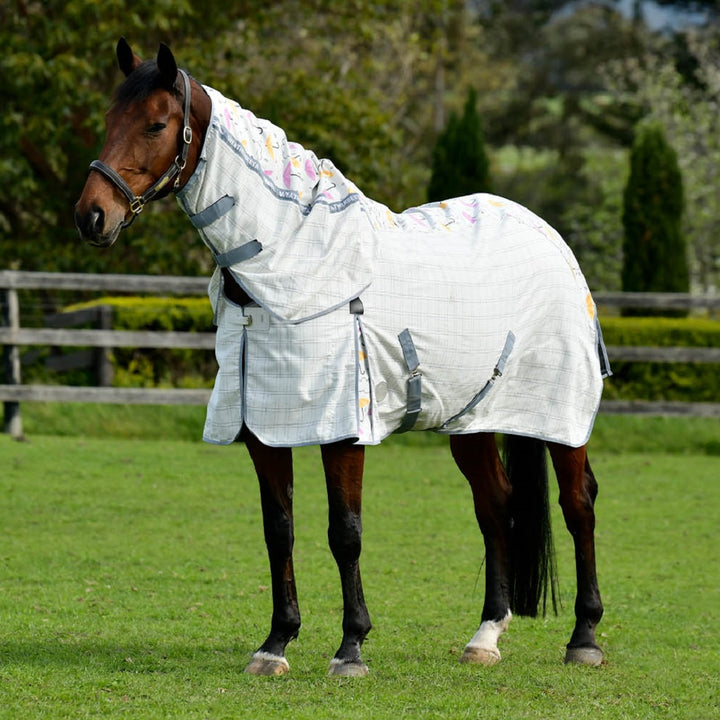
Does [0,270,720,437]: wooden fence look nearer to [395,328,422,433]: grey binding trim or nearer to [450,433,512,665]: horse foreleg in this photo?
[450,433,512,665]: horse foreleg

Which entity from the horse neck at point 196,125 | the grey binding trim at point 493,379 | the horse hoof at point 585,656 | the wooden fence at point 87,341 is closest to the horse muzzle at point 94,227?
the horse neck at point 196,125

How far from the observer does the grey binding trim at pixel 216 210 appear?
155 inches

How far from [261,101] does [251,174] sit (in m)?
11.9

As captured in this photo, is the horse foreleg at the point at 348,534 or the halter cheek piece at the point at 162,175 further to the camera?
the horse foreleg at the point at 348,534

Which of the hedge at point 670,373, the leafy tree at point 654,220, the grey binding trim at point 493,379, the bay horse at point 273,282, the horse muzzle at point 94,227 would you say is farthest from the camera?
the leafy tree at point 654,220

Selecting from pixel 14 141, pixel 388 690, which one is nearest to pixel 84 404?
pixel 14 141

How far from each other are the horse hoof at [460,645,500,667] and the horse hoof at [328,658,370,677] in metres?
0.51

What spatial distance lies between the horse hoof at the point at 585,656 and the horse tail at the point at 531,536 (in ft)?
1.24

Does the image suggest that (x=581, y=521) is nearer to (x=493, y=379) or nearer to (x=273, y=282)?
(x=493, y=379)

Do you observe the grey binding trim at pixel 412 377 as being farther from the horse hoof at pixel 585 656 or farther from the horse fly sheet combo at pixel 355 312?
the horse hoof at pixel 585 656

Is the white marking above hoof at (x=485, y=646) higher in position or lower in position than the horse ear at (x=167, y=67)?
lower

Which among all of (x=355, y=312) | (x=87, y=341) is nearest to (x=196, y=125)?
(x=355, y=312)

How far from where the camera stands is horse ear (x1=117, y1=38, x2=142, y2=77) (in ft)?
12.7

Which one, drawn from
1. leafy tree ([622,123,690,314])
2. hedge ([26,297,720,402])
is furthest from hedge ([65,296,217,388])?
leafy tree ([622,123,690,314])
